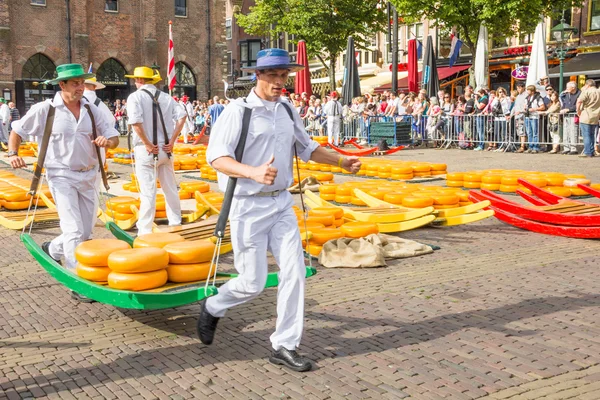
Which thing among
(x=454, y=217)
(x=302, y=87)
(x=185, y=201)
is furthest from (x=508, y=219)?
(x=302, y=87)

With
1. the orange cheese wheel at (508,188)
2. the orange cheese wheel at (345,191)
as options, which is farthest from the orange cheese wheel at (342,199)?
the orange cheese wheel at (508,188)

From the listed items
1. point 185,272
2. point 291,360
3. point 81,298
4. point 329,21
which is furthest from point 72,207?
point 329,21

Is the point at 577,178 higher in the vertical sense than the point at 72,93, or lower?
lower

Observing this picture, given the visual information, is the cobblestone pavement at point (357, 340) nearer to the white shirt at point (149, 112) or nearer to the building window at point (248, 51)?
the white shirt at point (149, 112)

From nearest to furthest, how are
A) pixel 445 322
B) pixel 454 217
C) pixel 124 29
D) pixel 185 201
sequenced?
1. pixel 445 322
2. pixel 454 217
3. pixel 185 201
4. pixel 124 29

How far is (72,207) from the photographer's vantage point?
21.7ft

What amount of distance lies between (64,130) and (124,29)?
46.6m

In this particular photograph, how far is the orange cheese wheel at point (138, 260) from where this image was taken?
17.9ft

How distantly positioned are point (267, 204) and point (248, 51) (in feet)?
225

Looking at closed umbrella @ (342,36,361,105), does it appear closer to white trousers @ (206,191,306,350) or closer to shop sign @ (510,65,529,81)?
shop sign @ (510,65,529,81)

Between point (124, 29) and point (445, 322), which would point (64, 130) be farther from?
point (124, 29)

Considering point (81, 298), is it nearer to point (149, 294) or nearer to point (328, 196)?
point (149, 294)

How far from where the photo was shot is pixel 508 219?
9.91m

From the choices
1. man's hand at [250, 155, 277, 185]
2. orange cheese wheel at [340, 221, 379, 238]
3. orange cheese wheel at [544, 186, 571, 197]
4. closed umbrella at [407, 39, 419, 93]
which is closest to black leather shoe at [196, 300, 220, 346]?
man's hand at [250, 155, 277, 185]
